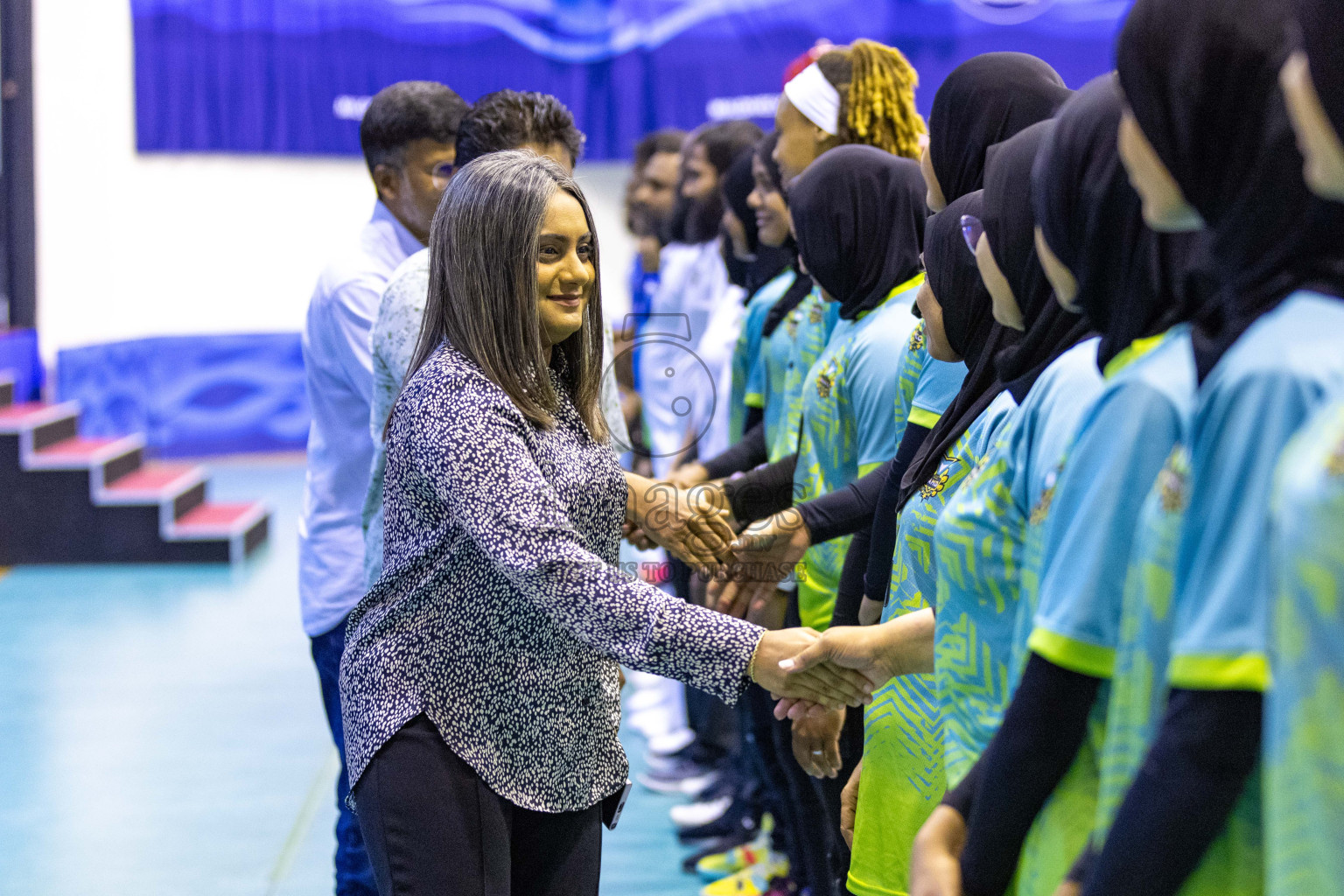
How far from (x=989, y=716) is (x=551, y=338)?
2.58 ft

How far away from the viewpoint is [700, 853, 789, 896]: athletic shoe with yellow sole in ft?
9.84

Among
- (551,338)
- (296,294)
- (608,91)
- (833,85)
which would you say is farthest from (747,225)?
(296,294)

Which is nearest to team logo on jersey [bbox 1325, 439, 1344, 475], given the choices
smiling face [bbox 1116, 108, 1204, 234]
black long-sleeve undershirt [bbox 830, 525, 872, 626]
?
smiling face [bbox 1116, 108, 1204, 234]

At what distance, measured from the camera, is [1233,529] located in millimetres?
858

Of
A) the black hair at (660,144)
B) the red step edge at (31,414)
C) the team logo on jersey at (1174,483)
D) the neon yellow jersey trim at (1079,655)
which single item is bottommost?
the red step edge at (31,414)

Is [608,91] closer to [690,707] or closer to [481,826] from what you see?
[690,707]

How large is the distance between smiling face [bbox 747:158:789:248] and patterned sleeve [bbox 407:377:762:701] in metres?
1.81

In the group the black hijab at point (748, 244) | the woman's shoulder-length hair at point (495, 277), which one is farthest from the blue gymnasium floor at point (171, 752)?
the woman's shoulder-length hair at point (495, 277)

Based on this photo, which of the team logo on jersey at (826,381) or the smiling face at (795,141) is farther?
the smiling face at (795,141)

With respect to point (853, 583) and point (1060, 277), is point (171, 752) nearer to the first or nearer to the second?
point (853, 583)

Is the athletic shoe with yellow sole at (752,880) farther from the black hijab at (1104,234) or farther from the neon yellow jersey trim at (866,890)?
the black hijab at (1104,234)

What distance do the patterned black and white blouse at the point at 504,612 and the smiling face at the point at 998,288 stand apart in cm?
48

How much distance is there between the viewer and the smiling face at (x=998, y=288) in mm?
1350

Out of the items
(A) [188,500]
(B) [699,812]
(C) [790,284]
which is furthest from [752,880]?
Answer: (A) [188,500]
